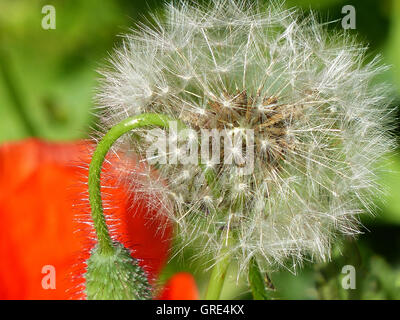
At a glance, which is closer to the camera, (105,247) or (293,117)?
(105,247)

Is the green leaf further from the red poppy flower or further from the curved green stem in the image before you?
the curved green stem

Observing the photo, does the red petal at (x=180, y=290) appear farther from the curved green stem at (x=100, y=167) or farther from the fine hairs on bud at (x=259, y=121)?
the curved green stem at (x=100, y=167)

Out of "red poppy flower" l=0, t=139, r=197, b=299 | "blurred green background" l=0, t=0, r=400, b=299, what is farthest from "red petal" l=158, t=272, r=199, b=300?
"blurred green background" l=0, t=0, r=400, b=299

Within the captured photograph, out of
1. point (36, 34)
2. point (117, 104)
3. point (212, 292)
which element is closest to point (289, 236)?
point (212, 292)

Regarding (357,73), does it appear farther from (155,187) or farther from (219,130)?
(155,187)

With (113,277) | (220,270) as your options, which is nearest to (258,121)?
(220,270)

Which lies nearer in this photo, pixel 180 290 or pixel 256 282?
pixel 256 282

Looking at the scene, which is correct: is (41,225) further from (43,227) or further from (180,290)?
(180,290)
